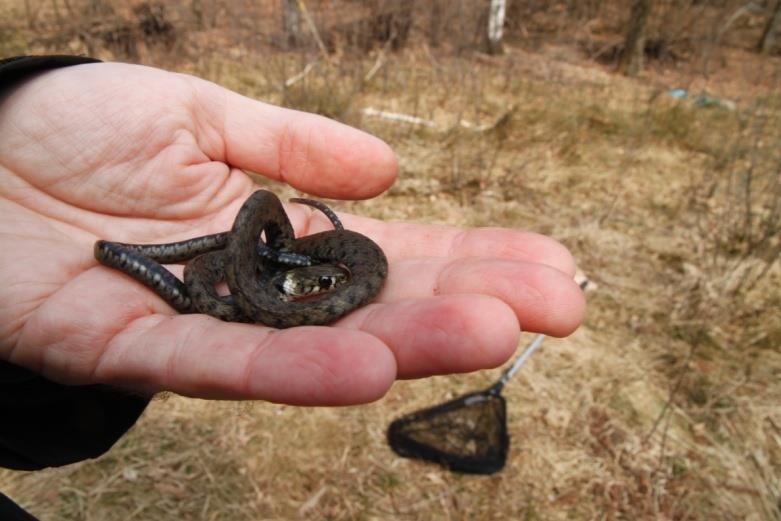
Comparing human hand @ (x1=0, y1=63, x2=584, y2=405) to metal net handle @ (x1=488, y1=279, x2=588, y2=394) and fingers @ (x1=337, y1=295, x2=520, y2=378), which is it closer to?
fingers @ (x1=337, y1=295, x2=520, y2=378)

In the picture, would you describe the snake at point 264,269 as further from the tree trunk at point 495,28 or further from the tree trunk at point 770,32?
the tree trunk at point 770,32

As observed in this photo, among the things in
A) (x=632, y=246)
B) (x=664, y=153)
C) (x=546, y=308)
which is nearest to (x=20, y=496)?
(x=546, y=308)

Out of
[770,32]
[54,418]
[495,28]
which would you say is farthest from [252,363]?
[770,32]

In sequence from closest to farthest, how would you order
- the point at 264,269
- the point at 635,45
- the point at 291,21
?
the point at 264,269, the point at 291,21, the point at 635,45

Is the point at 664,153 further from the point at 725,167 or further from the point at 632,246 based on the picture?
the point at 632,246

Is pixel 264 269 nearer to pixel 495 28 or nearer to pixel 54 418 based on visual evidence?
pixel 54 418

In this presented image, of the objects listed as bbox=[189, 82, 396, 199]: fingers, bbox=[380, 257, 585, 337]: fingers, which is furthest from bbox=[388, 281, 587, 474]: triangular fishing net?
bbox=[380, 257, 585, 337]: fingers

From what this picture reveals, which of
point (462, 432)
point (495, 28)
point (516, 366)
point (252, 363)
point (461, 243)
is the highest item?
point (252, 363)
